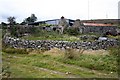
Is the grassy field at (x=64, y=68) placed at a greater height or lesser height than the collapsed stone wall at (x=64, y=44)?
lesser

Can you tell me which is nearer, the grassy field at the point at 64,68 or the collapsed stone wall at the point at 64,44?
the grassy field at the point at 64,68

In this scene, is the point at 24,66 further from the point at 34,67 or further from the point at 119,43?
the point at 119,43

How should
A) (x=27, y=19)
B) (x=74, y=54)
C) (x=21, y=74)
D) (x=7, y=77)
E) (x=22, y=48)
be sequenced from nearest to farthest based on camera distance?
(x=7, y=77), (x=21, y=74), (x=74, y=54), (x=22, y=48), (x=27, y=19)

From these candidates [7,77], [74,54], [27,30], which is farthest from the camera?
[27,30]

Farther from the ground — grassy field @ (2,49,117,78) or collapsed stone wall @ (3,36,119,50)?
collapsed stone wall @ (3,36,119,50)

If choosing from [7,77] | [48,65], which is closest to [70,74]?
[48,65]

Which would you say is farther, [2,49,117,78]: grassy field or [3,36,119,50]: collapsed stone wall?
[3,36,119,50]: collapsed stone wall

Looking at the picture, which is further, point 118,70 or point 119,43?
point 119,43

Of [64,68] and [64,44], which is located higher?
[64,44]

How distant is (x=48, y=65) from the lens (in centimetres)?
1309

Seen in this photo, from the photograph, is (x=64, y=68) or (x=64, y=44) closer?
(x=64, y=68)

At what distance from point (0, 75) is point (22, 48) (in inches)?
345

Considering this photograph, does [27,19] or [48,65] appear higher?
[27,19]

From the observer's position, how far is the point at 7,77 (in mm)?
10273
